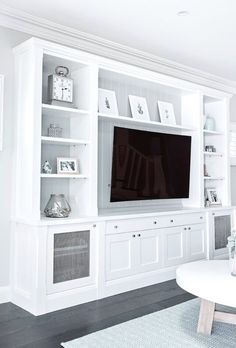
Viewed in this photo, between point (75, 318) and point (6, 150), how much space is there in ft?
5.20

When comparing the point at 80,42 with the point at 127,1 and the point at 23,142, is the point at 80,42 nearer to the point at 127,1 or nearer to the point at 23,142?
the point at 127,1

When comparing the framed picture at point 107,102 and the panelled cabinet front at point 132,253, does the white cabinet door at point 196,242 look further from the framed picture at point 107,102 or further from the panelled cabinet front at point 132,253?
the framed picture at point 107,102

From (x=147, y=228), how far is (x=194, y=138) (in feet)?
4.95

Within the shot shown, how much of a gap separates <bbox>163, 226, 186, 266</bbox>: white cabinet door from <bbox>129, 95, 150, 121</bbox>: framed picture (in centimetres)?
135

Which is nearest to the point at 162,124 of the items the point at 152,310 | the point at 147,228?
the point at 147,228

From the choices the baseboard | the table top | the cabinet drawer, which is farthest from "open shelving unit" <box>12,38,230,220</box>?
the table top

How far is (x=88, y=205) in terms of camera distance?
3.39m

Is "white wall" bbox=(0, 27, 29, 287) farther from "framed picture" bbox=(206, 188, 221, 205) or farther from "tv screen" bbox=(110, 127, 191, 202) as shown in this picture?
"framed picture" bbox=(206, 188, 221, 205)

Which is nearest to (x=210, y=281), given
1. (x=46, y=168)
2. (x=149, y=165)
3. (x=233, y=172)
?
(x=46, y=168)

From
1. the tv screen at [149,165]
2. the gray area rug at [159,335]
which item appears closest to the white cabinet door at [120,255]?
the tv screen at [149,165]

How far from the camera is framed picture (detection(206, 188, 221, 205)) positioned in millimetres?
4908

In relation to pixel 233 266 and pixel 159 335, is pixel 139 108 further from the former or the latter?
pixel 159 335

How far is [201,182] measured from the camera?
458 cm

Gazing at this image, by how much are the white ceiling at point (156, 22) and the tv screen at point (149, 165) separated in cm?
101
